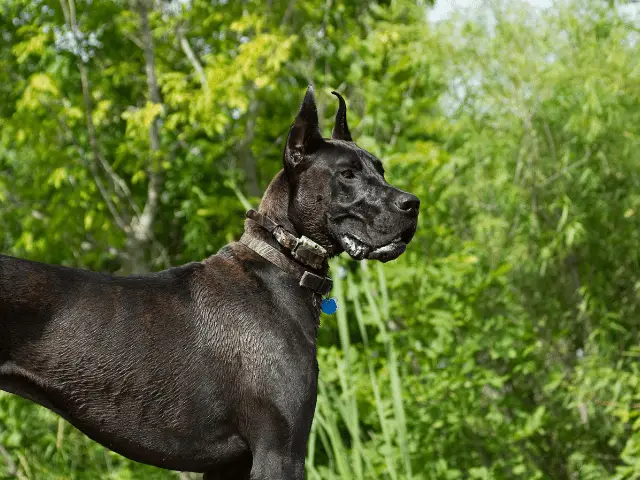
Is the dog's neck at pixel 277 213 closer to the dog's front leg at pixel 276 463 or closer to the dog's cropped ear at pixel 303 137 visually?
the dog's cropped ear at pixel 303 137

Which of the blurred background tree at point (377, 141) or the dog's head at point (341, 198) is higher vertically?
the blurred background tree at point (377, 141)

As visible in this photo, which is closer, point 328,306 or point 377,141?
point 328,306

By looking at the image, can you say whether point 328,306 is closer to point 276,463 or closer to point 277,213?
point 277,213

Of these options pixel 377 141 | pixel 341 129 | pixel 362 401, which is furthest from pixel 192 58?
pixel 341 129

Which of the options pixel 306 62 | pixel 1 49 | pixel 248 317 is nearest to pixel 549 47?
pixel 306 62

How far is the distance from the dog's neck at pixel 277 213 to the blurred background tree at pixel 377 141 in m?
5.31

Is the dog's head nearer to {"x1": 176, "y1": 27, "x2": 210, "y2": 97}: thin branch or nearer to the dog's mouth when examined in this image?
the dog's mouth

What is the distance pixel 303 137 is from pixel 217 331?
2.05 ft

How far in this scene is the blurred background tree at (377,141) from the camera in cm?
850

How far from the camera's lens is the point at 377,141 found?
8469 millimetres

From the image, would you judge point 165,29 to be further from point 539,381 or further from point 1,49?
point 539,381

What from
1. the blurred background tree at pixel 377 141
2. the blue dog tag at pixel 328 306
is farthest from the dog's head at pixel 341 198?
the blurred background tree at pixel 377 141

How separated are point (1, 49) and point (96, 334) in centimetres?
941

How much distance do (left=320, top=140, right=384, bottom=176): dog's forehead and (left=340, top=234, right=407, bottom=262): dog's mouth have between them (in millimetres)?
253
